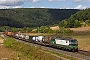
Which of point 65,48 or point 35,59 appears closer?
point 35,59

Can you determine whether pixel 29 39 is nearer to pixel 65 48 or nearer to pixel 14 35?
pixel 14 35

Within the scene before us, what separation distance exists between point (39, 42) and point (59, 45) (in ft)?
98.9

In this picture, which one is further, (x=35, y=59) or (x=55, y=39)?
(x=55, y=39)

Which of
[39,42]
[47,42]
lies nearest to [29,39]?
[39,42]

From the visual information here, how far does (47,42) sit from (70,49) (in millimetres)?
24502

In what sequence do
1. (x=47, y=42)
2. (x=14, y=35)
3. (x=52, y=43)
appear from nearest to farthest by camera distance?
(x=52, y=43), (x=47, y=42), (x=14, y=35)

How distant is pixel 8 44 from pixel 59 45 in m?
19.3

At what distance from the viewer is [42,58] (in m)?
41.0

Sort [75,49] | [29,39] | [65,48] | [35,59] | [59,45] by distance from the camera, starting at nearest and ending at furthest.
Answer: [35,59] < [75,49] < [65,48] < [59,45] < [29,39]

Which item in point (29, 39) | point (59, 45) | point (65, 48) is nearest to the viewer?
point (65, 48)

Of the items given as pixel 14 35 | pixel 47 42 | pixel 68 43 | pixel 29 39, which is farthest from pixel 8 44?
pixel 14 35

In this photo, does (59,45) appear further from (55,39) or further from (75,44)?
(75,44)

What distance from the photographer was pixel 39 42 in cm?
9638

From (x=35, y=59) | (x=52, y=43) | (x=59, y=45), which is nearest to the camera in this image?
(x=35, y=59)
